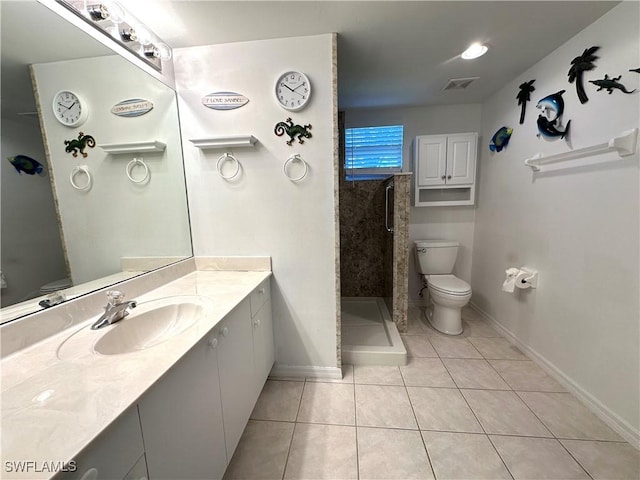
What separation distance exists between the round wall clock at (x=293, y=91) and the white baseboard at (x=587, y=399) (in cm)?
253

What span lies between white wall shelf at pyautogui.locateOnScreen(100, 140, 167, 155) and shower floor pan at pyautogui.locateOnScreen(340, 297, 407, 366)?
195 centimetres

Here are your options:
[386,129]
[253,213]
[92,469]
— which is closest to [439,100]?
[386,129]

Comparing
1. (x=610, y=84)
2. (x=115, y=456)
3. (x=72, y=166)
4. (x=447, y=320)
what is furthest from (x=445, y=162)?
(x=115, y=456)

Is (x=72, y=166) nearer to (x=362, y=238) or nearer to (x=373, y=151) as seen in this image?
(x=362, y=238)

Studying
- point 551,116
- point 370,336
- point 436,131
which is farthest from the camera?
point 436,131

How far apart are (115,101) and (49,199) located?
2.17 ft

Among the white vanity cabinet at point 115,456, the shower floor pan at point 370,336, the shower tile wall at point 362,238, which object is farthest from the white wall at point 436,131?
the white vanity cabinet at point 115,456

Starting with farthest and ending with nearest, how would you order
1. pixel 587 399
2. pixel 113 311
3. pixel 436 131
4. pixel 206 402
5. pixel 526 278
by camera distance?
pixel 436 131 < pixel 526 278 < pixel 587 399 < pixel 113 311 < pixel 206 402

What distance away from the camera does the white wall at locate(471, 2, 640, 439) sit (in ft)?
4.22

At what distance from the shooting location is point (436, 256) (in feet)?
8.48

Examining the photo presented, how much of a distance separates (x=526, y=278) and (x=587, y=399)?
0.81 m

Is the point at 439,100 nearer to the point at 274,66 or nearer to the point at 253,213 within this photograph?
the point at 274,66

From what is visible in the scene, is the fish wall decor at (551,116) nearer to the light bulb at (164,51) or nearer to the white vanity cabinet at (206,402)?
the white vanity cabinet at (206,402)

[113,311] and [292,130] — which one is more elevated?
[292,130]
